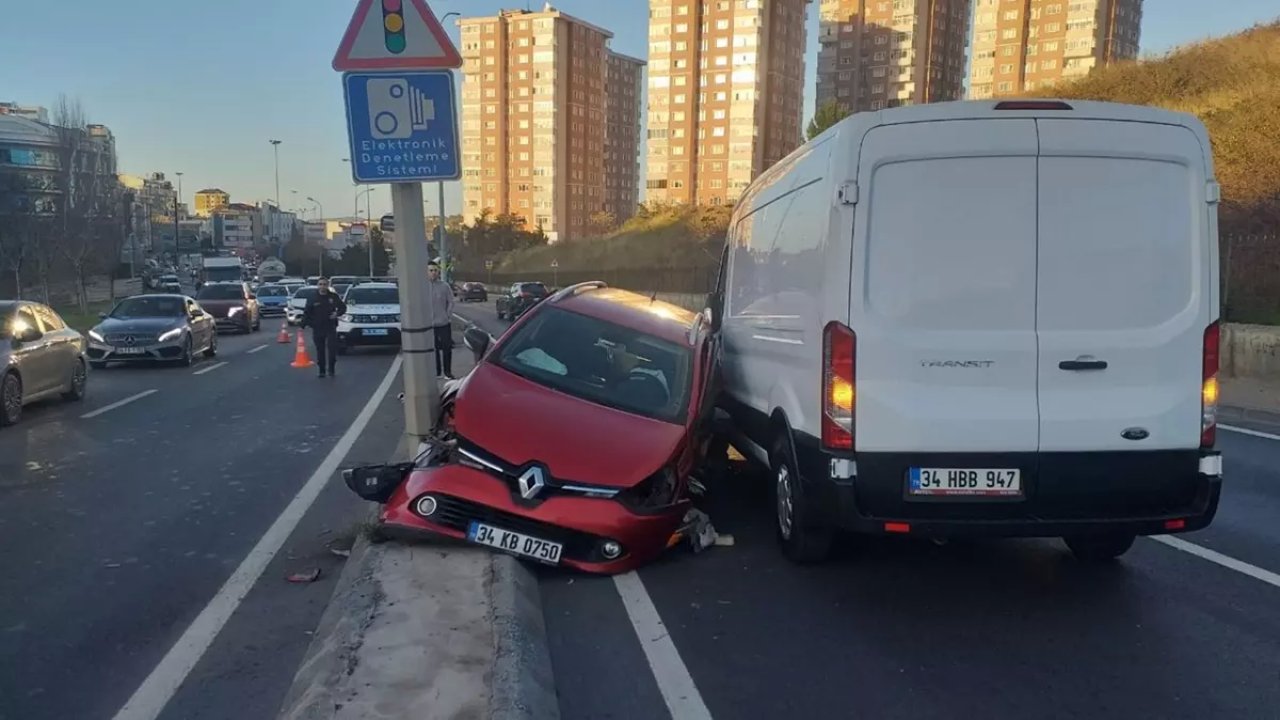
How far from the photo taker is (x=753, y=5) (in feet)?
318

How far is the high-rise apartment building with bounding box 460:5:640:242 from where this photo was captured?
108 m

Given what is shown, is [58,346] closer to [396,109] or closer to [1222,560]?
[396,109]

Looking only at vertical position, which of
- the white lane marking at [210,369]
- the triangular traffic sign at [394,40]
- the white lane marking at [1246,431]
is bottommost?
the white lane marking at [210,369]

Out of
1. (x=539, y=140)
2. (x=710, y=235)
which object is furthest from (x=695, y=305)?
(x=539, y=140)

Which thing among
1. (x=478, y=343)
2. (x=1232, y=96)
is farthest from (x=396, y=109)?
(x=1232, y=96)

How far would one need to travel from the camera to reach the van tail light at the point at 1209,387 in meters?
4.70

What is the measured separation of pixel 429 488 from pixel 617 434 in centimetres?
117

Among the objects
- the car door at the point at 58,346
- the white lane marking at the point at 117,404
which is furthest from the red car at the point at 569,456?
the car door at the point at 58,346

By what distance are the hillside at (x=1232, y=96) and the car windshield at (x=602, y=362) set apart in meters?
15.6

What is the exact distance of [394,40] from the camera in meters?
6.02

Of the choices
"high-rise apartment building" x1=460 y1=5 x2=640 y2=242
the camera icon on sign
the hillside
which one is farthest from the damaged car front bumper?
"high-rise apartment building" x1=460 y1=5 x2=640 y2=242

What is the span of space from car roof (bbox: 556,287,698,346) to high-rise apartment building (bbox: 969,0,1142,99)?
8053 cm

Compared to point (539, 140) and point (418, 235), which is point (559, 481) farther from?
point (539, 140)

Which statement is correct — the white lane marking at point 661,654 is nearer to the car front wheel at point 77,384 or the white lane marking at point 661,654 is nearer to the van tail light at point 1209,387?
the van tail light at point 1209,387
